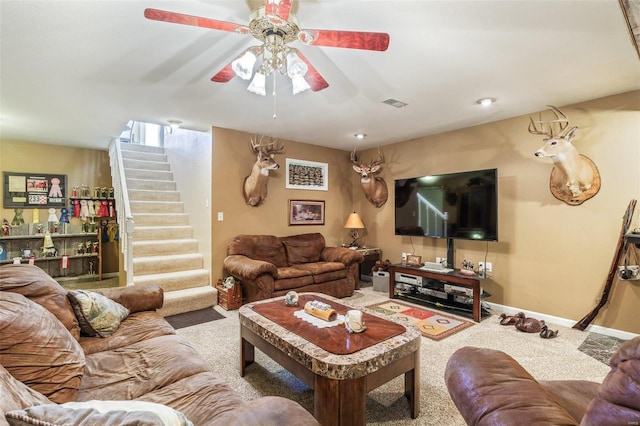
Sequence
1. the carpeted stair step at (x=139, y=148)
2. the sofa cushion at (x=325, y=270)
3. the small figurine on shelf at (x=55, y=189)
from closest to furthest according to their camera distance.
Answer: the sofa cushion at (x=325, y=270)
the small figurine on shelf at (x=55, y=189)
the carpeted stair step at (x=139, y=148)

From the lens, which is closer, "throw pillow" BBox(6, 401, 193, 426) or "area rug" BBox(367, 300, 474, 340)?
"throw pillow" BBox(6, 401, 193, 426)

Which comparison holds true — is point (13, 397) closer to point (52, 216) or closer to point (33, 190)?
point (52, 216)

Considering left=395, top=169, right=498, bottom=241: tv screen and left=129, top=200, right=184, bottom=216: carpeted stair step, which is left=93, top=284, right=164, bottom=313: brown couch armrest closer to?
left=129, top=200, right=184, bottom=216: carpeted stair step

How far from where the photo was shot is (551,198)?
11.5 feet

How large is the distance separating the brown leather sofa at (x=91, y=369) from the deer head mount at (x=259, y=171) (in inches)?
110

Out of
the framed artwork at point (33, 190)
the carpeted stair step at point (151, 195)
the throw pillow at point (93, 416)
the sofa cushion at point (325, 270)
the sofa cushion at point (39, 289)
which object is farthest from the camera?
the framed artwork at point (33, 190)

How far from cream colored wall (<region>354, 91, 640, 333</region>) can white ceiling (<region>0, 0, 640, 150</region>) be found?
0.90 feet

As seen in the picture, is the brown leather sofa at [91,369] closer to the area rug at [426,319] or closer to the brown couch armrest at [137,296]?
the brown couch armrest at [137,296]

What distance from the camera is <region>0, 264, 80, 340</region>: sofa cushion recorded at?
1.65 m

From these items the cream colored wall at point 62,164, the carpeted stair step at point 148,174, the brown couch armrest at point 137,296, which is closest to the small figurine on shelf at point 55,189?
the cream colored wall at point 62,164

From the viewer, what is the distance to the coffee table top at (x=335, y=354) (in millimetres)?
1561

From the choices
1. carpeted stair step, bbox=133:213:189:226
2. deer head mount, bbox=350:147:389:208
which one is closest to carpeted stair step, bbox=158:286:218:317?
carpeted stair step, bbox=133:213:189:226

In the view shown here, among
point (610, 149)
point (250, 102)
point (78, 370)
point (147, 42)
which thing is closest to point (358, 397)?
point (78, 370)

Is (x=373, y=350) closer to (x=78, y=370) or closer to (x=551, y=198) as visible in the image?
(x=78, y=370)
